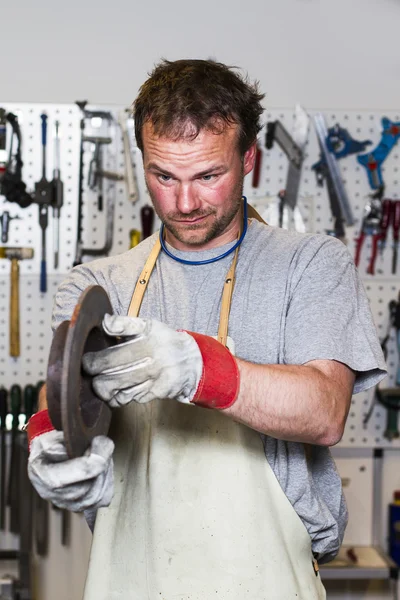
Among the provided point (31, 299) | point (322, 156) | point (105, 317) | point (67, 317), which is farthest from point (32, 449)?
point (322, 156)

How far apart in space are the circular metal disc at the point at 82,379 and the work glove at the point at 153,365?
1.3 inches

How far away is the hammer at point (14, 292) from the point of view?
308 centimetres

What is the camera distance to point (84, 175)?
312cm

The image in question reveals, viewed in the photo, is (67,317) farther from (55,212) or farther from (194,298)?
(55,212)

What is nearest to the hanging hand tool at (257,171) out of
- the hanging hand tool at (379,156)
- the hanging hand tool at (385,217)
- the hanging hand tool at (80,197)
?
the hanging hand tool at (379,156)

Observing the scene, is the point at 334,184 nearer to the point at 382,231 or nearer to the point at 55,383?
the point at 382,231

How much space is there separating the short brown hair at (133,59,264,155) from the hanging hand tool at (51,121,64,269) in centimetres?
152

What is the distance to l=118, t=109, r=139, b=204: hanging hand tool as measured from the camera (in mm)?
3062

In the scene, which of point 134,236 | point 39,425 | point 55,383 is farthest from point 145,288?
point 134,236

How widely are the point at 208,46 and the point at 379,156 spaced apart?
0.77 m

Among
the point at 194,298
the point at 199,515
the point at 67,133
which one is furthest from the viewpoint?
the point at 67,133

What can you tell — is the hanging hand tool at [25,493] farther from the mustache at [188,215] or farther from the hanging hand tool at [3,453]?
the mustache at [188,215]

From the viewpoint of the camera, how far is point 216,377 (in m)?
1.19

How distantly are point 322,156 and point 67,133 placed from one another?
96 centimetres
